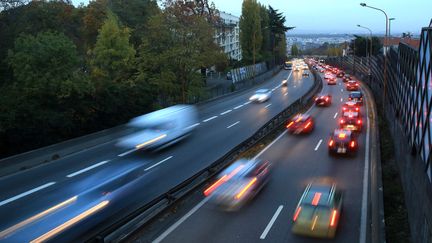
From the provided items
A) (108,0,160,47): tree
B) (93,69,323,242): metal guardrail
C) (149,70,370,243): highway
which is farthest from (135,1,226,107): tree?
(108,0,160,47): tree

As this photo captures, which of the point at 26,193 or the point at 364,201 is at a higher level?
the point at 26,193

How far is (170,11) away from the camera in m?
46.2

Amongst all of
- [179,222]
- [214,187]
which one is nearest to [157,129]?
[214,187]

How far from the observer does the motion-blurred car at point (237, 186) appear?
592 inches

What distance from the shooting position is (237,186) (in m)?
15.4

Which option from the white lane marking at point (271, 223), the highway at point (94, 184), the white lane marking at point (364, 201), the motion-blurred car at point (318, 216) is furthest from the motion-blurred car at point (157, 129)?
the motion-blurred car at point (318, 216)

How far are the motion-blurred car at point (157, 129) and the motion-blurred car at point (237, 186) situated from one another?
22.6 feet

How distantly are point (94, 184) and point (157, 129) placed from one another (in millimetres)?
9015

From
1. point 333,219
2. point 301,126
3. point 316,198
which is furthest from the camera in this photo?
point 301,126

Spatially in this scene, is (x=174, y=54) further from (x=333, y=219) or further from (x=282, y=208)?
(x=333, y=219)

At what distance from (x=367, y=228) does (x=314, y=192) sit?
2006mm

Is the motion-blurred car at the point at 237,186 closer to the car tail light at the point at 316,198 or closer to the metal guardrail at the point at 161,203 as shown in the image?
the metal guardrail at the point at 161,203

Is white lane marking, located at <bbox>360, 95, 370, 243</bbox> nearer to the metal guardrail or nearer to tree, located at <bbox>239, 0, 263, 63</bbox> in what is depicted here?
the metal guardrail

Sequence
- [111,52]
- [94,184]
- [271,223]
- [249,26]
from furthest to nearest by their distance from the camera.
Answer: [249,26] → [111,52] → [94,184] → [271,223]
